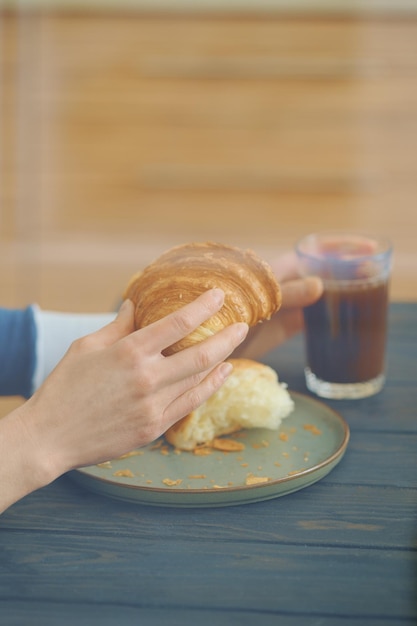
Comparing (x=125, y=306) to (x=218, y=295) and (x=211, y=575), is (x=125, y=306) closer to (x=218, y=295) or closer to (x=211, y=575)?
(x=218, y=295)

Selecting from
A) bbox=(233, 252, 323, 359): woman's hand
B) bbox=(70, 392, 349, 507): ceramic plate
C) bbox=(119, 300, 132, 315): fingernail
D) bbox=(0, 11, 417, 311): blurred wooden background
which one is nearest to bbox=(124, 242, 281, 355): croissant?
bbox=(119, 300, 132, 315): fingernail

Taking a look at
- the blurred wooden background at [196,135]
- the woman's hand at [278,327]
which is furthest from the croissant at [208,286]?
the blurred wooden background at [196,135]

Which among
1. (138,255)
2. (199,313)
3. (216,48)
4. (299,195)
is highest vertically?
(216,48)

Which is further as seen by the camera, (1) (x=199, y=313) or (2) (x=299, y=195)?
(2) (x=299, y=195)

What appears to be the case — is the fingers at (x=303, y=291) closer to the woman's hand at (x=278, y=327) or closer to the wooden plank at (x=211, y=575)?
the woman's hand at (x=278, y=327)

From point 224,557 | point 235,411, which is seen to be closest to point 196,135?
point 235,411

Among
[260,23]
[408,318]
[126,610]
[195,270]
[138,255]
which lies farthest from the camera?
[138,255]

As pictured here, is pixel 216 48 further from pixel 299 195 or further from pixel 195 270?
pixel 195 270

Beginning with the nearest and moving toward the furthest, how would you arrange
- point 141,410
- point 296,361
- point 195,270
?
point 141,410, point 195,270, point 296,361

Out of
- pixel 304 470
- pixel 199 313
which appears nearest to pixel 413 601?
pixel 304 470
